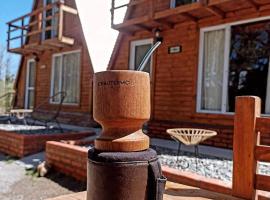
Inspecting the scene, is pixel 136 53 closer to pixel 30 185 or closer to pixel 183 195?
pixel 30 185

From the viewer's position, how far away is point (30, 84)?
42.3 feet

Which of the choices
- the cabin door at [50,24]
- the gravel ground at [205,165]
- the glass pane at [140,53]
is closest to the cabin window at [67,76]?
the cabin door at [50,24]

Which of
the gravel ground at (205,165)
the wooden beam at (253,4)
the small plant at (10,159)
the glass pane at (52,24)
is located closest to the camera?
the gravel ground at (205,165)

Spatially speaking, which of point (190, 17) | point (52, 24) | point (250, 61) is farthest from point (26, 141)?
point (52, 24)

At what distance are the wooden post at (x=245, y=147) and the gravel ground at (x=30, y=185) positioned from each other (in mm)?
2868

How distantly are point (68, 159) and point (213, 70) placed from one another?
350 centimetres

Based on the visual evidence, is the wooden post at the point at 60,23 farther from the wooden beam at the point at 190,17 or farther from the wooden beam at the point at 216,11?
the wooden beam at the point at 216,11

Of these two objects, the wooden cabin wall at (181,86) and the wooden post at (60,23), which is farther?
the wooden post at (60,23)

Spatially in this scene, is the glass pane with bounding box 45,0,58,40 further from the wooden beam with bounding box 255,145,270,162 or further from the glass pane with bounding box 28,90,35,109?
the wooden beam with bounding box 255,145,270,162

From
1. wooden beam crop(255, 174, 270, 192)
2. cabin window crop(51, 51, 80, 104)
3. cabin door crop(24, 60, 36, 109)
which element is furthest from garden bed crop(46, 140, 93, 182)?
cabin door crop(24, 60, 36, 109)

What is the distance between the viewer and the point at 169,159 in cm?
465


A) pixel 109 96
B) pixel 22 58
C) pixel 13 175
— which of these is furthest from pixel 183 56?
pixel 22 58

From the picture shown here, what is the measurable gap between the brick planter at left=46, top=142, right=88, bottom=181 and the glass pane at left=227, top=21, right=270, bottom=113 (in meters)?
3.16

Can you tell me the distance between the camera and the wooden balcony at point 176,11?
19.1ft
